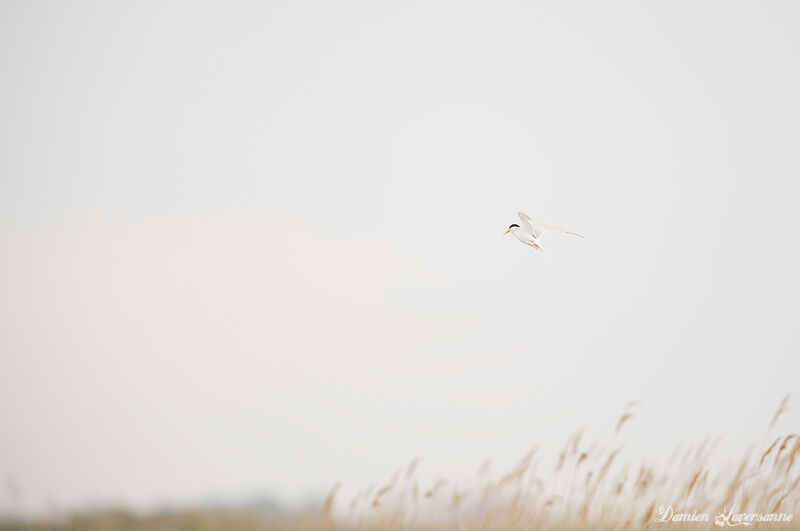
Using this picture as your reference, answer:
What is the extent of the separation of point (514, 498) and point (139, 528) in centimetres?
371

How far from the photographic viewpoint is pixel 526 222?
25.5ft

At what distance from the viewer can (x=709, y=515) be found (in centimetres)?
778

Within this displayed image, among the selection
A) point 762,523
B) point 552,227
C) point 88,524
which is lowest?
point 762,523

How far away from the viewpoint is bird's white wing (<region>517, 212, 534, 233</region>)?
771 centimetres

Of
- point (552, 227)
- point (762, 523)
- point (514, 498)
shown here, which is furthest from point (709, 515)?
point (552, 227)

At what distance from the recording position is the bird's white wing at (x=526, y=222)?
7711mm

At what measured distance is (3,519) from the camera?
7.73 m

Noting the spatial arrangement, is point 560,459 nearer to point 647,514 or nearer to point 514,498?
point 514,498

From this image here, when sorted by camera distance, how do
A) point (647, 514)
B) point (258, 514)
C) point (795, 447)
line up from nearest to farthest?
point (647, 514) < point (795, 447) < point (258, 514)

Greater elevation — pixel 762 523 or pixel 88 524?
pixel 88 524

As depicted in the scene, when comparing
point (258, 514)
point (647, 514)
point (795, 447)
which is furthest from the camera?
point (258, 514)

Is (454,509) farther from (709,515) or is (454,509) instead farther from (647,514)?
(709,515)

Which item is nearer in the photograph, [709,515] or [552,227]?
[552,227]

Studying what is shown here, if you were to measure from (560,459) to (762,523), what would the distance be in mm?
1976
